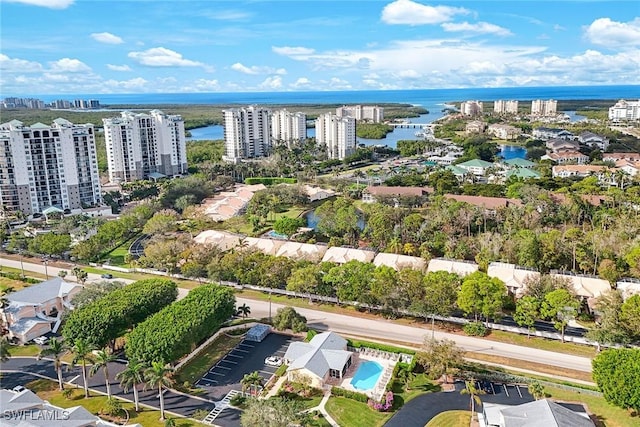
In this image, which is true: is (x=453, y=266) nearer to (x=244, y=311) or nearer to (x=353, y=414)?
(x=244, y=311)

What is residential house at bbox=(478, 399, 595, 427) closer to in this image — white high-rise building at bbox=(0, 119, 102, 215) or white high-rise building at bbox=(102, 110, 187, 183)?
white high-rise building at bbox=(0, 119, 102, 215)

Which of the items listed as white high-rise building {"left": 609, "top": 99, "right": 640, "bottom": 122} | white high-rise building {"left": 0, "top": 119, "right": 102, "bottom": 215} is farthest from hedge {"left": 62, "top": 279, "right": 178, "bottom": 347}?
white high-rise building {"left": 609, "top": 99, "right": 640, "bottom": 122}

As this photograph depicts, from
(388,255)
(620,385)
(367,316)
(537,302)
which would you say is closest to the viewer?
(620,385)

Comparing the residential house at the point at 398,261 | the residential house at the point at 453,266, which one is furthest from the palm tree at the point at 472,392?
the residential house at the point at 398,261

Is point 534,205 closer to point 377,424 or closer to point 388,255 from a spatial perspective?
point 388,255

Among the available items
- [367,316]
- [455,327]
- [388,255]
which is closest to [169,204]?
[388,255]
